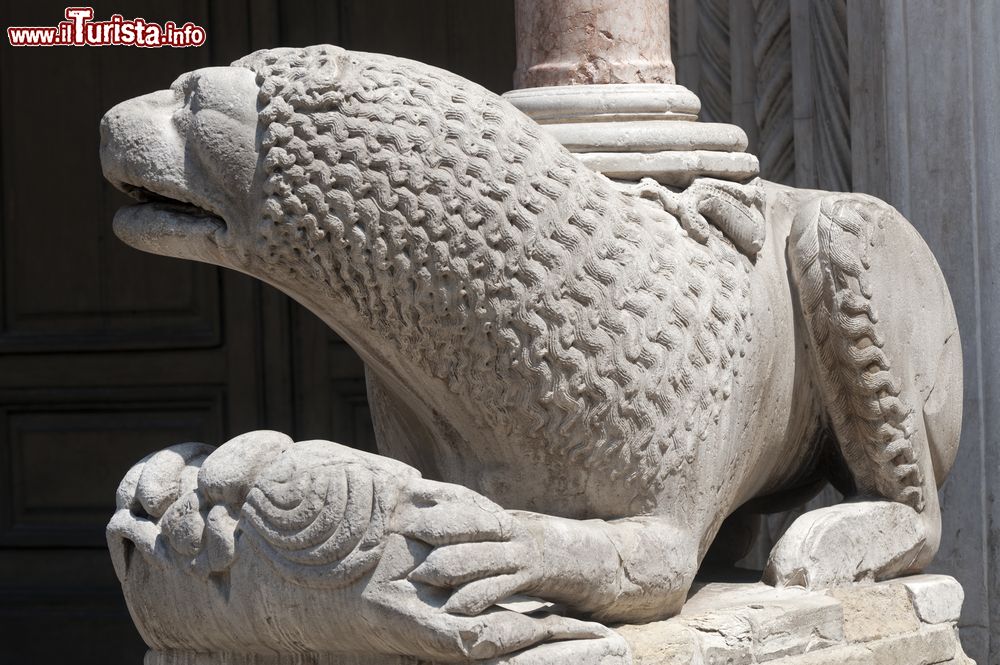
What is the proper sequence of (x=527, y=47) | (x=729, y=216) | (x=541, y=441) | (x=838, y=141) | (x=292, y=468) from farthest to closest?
(x=838, y=141), (x=527, y=47), (x=729, y=216), (x=541, y=441), (x=292, y=468)

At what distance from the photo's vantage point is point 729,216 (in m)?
2.33

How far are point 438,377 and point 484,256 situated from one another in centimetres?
19

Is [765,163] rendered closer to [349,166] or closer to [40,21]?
[349,166]

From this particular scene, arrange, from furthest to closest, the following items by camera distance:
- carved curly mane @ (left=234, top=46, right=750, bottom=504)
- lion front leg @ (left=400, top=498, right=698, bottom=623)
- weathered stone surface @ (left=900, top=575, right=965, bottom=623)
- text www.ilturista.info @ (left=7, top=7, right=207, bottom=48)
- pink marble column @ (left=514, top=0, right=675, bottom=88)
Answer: text www.ilturista.info @ (left=7, top=7, right=207, bottom=48), pink marble column @ (left=514, top=0, right=675, bottom=88), weathered stone surface @ (left=900, top=575, right=965, bottom=623), carved curly mane @ (left=234, top=46, right=750, bottom=504), lion front leg @ (left=400, top=498, right=698, bottom=623)

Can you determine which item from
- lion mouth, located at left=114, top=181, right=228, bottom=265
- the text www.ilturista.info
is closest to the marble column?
lion mouth, located at left=114, top=181, right=228, bottom=265

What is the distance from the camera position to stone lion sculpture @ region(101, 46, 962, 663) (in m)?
1.83

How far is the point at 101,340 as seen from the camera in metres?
5.46

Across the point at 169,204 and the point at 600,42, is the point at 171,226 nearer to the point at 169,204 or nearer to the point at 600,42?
the point at 169,204

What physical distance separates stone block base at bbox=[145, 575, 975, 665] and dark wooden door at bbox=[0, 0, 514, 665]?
3.08 metres

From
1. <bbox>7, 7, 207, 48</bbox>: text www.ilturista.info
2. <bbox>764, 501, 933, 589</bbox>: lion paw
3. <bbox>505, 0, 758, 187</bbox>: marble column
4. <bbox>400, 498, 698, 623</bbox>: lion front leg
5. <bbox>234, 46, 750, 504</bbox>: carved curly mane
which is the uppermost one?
<bbox>7, 7, 207, 48</bbox>: text www.ilturista.info

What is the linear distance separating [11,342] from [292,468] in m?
3.96

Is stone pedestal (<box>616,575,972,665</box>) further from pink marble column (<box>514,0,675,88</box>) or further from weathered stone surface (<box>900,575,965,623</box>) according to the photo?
pink marble column (<box>514,0,675,88</box>)

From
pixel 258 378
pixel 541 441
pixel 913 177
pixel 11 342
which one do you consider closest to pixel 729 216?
pixel 541 441

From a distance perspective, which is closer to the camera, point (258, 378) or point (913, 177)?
point (913, 177)
